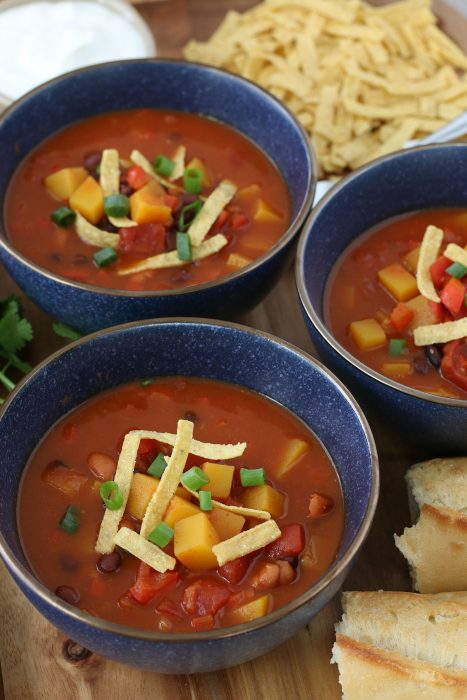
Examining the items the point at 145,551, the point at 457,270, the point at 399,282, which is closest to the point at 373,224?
the point at 399,282

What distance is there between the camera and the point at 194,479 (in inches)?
116

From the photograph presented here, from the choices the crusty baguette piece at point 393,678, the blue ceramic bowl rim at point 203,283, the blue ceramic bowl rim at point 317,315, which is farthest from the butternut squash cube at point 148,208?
the crusty baguette piece at point 393,678

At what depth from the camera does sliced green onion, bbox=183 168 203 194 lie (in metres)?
3.94

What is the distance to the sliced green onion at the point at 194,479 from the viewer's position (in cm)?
295

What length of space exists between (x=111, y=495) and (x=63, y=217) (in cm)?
127

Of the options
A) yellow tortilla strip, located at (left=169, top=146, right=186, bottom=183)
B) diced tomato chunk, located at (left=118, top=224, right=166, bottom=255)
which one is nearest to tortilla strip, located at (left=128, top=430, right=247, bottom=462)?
diced tomato chunk, located at (left=118, top=224, right=166, bottom=255)

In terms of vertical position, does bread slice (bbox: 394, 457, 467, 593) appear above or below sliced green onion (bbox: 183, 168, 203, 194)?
below

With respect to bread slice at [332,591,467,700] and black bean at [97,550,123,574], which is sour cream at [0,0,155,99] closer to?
black bean at [97,550,123,574]

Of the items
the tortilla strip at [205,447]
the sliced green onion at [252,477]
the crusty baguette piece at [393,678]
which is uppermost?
the tortilla strip at [205,447]

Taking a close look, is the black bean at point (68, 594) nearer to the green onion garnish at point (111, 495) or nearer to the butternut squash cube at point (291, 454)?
the green onion garnish at point (111, 495)

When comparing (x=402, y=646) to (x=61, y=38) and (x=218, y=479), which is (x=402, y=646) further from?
(x=61, y=38)

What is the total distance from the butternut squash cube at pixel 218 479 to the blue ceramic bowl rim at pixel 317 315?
1.85 feet

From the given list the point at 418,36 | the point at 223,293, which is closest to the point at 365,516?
the point at 223,293

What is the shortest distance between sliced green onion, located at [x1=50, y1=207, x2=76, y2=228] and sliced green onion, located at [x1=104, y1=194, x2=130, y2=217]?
0.46 feet
